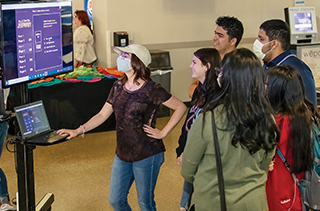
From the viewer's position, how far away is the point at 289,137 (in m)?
2.41

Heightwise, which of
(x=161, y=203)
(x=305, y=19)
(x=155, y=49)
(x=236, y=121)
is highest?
(x=305, y=19)

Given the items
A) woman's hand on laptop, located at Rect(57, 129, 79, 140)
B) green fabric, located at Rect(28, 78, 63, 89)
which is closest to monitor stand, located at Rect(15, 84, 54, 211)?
woman's hand on laptop, located at Rect(57, 129, 79, 140)

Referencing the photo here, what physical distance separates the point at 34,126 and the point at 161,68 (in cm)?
418

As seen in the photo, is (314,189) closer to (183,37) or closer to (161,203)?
(161,203)

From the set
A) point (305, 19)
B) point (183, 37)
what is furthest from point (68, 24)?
point (305, 19)

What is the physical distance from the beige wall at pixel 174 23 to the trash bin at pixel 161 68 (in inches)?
15.3

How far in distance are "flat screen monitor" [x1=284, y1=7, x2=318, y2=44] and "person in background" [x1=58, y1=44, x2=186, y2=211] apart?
537 centimetres

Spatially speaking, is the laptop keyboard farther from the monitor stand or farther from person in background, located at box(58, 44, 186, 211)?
person in background, located at box(58, 44, 186, 211)

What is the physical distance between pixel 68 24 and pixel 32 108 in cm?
69

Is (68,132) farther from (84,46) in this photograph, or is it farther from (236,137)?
(84,46)

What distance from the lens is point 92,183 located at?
429 cm

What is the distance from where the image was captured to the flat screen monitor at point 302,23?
7.57 m

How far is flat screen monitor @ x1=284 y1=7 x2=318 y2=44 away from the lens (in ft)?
24.8

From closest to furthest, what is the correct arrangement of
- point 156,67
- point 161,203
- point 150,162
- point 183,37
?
point 150,162 → point 161,203 → point 156,67 → point 183,37
